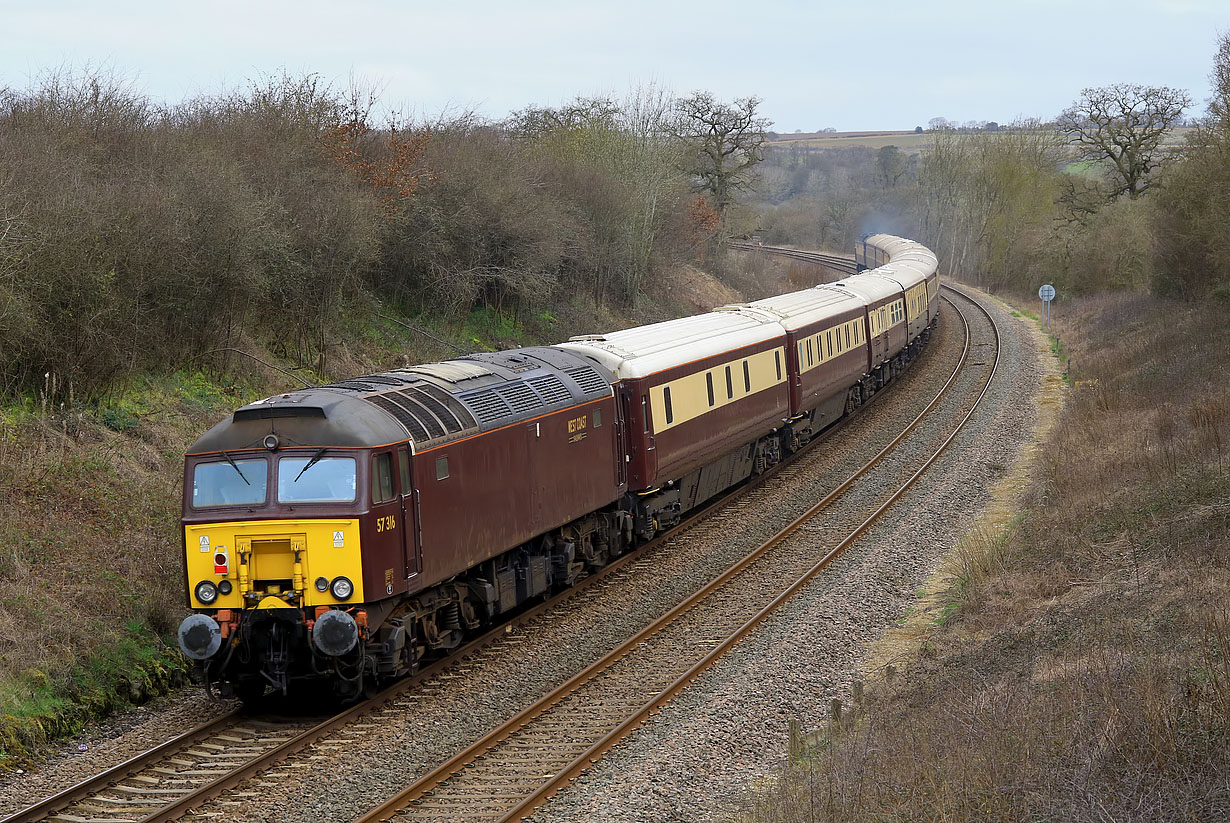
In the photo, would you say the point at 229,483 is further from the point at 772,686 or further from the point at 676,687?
the point at 772,686

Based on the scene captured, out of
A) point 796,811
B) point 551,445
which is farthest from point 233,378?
point 796,811

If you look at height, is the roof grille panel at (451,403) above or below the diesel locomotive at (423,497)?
above

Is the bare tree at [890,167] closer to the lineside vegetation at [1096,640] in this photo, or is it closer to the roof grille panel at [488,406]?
the lineside vegetation at [1096,640]

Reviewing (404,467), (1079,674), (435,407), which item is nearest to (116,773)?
(404,467)

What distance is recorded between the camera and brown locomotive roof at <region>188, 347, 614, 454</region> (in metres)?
11.6

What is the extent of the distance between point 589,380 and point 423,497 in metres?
5.06

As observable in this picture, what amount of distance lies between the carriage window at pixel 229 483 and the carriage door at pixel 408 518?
1.36 m

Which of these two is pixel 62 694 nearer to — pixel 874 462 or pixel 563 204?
pixel 874 462

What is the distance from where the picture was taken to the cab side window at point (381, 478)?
11406 mm

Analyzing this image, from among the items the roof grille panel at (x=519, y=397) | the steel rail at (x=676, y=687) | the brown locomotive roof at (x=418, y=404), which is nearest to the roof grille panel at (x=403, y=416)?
the brown locomotive roof at (x=418, y=404)

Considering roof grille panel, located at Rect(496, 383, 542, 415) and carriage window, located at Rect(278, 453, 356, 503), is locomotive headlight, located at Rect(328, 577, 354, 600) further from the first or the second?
roof grille panel, located at Rect(496, 383, 542, 415)

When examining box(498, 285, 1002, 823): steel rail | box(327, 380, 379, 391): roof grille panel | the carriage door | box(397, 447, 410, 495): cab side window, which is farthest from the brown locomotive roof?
box(498, 285, 1002, 823): steel rail

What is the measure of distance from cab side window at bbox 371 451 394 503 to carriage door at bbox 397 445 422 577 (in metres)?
0.14

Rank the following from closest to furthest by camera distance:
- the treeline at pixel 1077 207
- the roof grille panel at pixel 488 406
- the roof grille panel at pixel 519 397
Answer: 1. the roof grille panel at pixel 488 406
2. the roof grille panel at pixel 519 397
3. the treeline at pixel 1077 207
